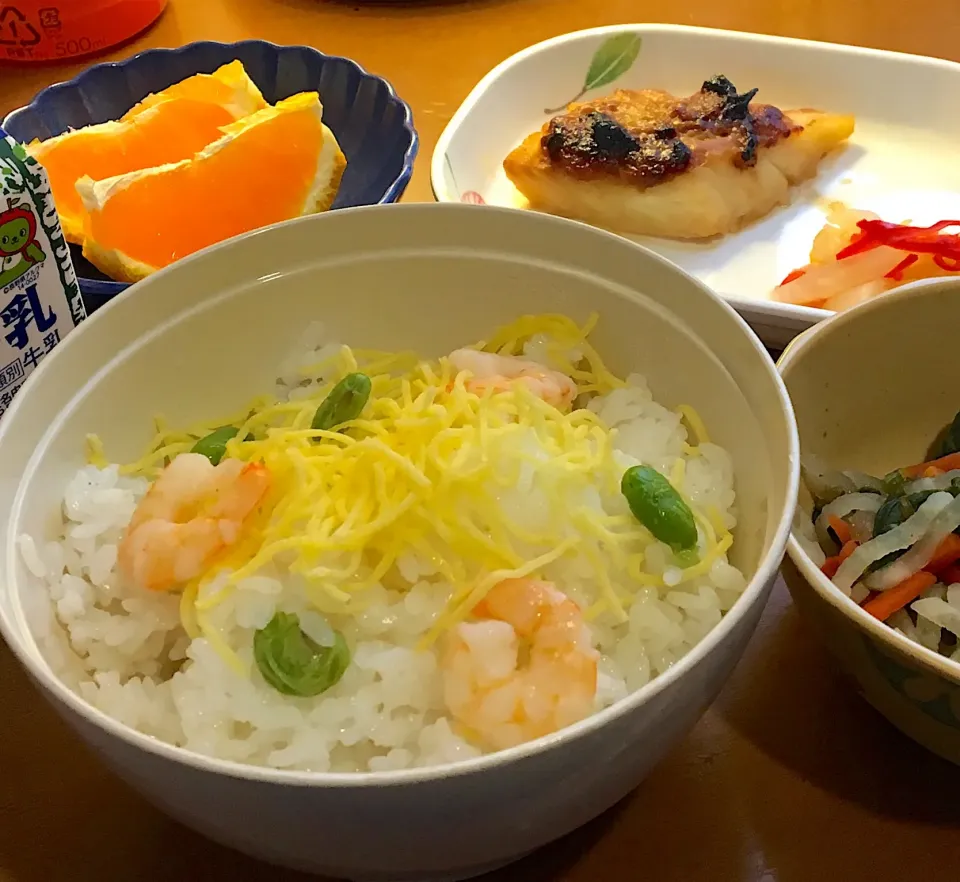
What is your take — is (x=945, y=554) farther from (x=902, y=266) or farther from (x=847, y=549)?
(x=902, y=266)

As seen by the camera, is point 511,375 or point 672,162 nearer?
point 511,375

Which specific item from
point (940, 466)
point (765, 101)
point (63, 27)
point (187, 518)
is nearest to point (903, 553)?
point (940, 466)

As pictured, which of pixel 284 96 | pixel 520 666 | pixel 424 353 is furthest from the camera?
pixel 284 96

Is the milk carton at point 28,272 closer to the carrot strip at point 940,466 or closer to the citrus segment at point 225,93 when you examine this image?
the citrus segment at point 225,93

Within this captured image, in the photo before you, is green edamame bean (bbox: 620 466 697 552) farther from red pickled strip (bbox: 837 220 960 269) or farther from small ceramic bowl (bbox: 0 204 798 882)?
red pickled strip (bbox: 837 220 960 269)

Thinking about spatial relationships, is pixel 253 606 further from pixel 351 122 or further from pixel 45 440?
pixel 351 122

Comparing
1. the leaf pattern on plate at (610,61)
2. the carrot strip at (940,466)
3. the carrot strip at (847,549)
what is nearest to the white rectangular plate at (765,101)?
the leaf pattern on plate at (610,61)

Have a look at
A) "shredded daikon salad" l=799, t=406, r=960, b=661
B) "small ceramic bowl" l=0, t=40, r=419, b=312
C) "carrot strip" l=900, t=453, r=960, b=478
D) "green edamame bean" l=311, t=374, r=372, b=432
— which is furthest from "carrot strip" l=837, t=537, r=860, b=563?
"small ceramic bowl" l=0, t=40, r=419, b=312

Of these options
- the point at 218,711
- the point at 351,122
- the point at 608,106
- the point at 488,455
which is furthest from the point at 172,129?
the point at 218,711
